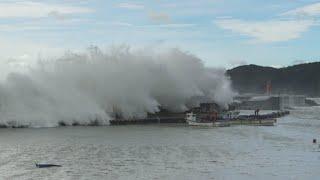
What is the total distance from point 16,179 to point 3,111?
121 ft

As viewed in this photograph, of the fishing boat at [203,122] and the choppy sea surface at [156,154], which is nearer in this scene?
the choppy sea surface at [156,154]

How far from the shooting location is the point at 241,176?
1324 inches

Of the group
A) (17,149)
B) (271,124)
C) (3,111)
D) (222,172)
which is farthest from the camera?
(271,124)

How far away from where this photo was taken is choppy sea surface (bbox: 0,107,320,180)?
3431 centimetres

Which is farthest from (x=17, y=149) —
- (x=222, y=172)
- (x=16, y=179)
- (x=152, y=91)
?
(x=152, y=91)

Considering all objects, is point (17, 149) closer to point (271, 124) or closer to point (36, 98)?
point (36, 98)

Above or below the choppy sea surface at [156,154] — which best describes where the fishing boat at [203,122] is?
above

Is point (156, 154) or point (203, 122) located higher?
point (203, 122)

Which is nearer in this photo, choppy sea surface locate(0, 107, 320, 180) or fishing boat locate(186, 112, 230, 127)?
choppy sea surface locate(0, 107, 320, 180)

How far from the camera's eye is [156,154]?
42.8 m

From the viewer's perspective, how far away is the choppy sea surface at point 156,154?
113 ft

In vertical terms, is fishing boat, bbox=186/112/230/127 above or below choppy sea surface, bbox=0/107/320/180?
above

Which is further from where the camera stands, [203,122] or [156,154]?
[203,122]

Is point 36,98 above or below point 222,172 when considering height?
above
